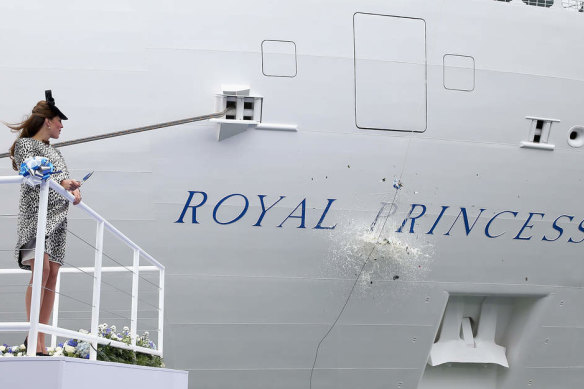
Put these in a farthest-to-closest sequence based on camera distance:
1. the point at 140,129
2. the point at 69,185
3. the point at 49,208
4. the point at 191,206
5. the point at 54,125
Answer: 1. the point at 191,206
2. the point at 140,129
3. the point at 54,125
4. the point at 49,208
5. the point at 69,185

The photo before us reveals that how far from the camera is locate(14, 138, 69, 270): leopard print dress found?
432cm

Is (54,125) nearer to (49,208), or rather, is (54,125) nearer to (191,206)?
(49,208)

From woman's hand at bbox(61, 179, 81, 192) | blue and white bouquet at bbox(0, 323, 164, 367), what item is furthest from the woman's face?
blue and white bouquet at bbox(0, 323, 164, 367)

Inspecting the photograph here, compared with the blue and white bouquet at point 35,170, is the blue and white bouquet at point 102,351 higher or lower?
lower

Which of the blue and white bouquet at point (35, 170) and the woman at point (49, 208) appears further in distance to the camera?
the woman at point (49, 208)

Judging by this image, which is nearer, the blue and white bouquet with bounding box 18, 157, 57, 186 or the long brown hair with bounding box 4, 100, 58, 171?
the blue and white bouquet with bounding box 18, 157, 57, 186

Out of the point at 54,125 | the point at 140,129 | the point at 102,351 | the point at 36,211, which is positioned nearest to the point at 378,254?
the point at 140,129

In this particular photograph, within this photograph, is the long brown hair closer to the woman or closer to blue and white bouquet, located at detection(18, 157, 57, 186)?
the woman

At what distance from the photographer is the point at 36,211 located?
436 centimetres

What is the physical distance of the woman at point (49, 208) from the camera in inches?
170

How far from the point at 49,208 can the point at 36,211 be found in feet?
0.36

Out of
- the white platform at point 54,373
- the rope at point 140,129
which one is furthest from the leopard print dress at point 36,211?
the rope at point 140,129

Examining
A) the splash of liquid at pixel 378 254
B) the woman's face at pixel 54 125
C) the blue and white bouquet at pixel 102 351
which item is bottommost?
the blue and white bouquet at pixel 102 351

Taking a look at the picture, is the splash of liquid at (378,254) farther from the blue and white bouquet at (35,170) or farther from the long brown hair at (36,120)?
the blue and white bouquet at (35,170)
